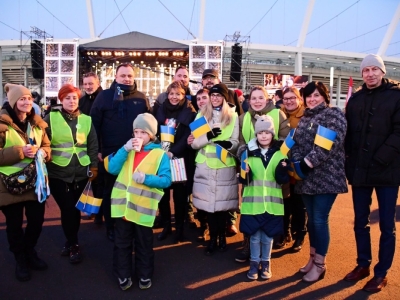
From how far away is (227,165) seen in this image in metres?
3.83

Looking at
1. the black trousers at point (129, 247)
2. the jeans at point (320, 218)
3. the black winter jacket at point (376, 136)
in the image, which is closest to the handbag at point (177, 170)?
the black trousers at point (129, 247)

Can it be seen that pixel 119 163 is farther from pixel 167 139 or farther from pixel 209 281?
pixel 209 281

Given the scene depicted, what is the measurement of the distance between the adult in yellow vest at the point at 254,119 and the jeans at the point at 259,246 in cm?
36

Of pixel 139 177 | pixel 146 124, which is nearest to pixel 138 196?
pixel 139 177

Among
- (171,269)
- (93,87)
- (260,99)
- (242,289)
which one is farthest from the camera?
(93,87)

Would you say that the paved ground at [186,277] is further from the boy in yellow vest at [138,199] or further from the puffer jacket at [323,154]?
the puffer jacket at [323,154]

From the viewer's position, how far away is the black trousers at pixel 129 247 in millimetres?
3195

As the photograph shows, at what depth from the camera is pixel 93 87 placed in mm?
5242

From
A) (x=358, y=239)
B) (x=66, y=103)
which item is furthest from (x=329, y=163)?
(x=66, y=103)

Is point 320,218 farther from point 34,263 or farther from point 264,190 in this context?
point 34,263

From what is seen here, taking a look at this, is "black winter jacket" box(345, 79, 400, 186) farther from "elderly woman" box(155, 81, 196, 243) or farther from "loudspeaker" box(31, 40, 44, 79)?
"loudspeaker" box(31, 40, 44, 79)

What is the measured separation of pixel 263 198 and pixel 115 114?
1988mm

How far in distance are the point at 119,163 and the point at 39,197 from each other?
83 centimetres

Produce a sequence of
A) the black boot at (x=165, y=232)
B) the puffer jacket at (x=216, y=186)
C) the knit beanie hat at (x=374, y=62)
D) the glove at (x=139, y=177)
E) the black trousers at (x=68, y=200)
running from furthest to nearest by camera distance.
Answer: the black boot at (x=165, y=232) < the puffer jacket at (x=216, y=186) < the black trousers at (x=68, y=200) < the knit beanie hat at (x=374, y=62) < the glove at (x=139, y=177)
